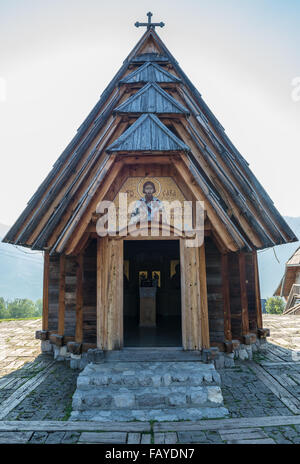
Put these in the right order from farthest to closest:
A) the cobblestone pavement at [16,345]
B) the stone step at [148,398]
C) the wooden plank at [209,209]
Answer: the cobblestone pavement at [16,345] < the wooden plank at [209,209] < the stone step at [148,398]

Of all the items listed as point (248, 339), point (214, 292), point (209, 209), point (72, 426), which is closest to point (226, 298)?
point (214, 292)

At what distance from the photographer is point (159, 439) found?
3.99 meters

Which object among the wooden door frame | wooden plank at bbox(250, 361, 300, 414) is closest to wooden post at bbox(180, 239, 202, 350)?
the wooden door frame

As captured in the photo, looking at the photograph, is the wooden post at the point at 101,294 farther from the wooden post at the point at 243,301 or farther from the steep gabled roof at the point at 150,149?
the wooden post at the point at 243,301

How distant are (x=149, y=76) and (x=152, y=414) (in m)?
8.72

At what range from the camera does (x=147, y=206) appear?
661 cm

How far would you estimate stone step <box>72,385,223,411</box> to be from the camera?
491 cm

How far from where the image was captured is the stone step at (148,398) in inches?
193

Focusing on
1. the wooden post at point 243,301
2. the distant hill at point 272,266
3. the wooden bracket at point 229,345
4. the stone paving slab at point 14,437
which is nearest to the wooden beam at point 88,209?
the stone paving slab at point 14,437

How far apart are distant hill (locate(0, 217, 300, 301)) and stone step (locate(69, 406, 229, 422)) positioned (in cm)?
13999

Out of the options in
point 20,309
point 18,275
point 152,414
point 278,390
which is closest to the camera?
point 152,414

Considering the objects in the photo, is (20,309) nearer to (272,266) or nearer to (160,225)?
(160,225)

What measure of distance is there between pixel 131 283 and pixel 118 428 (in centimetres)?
890

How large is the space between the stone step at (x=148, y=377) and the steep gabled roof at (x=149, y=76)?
778cm
